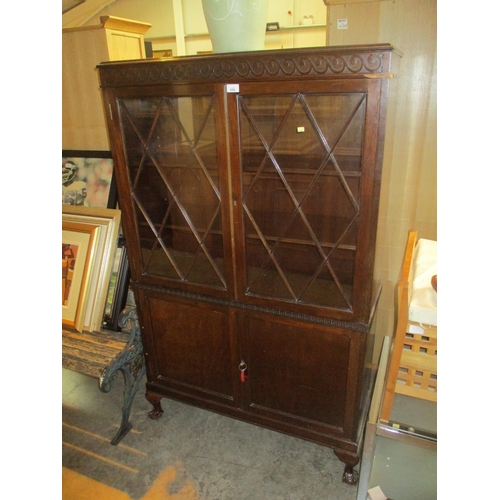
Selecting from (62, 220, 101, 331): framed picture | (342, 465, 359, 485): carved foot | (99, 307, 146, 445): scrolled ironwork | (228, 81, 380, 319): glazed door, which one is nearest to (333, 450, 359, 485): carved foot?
(342, 465, 359, 485): carved foot

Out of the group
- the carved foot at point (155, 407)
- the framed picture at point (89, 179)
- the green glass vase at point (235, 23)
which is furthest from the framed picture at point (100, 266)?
the green glass vase at point (235, 23)

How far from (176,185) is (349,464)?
1.39m

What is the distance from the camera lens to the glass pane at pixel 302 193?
4.03 feet

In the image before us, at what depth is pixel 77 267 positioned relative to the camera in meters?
1.99

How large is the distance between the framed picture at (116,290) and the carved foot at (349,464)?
4.12 ft

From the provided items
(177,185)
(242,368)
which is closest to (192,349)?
(242,368)

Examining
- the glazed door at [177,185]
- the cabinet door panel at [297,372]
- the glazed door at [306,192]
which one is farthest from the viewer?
the cabinet door panel at [297,372]

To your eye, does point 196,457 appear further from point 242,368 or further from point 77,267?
point 77,267

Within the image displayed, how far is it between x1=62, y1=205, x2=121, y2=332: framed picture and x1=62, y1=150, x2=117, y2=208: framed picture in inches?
5.2

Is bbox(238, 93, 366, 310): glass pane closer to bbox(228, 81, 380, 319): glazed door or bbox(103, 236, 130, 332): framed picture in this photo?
bbox(228, 81, 380, 319): glazed door

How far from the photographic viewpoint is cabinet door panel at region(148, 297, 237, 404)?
1.69 meters

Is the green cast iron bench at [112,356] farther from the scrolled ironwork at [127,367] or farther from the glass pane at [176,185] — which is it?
the glass pane at [176,185]

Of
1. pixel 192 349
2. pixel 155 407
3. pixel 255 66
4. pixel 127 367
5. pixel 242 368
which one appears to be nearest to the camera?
pixel 255 66
